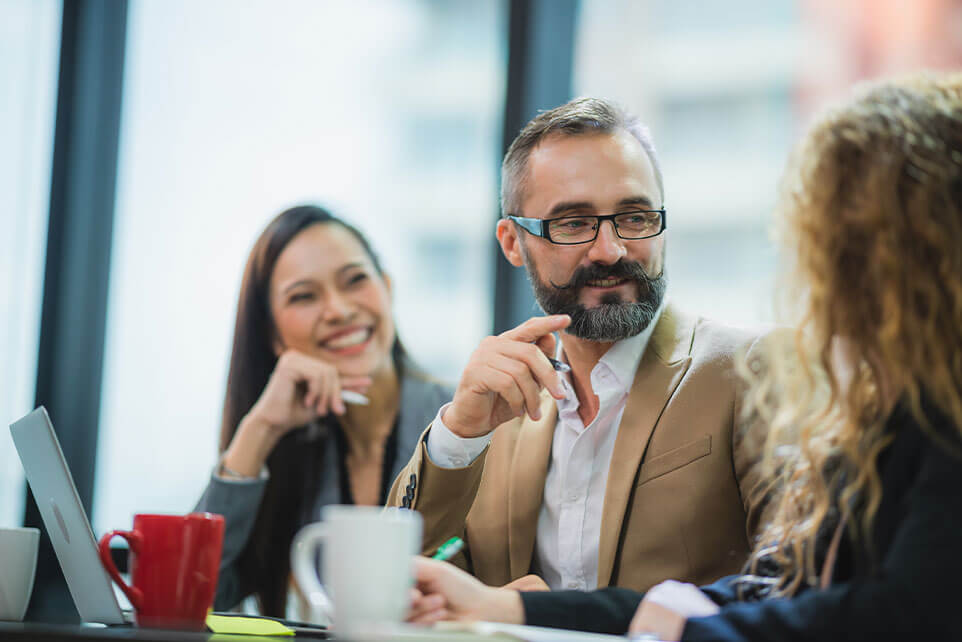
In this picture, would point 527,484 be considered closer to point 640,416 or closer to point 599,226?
point 640,416

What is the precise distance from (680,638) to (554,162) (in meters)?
0.96

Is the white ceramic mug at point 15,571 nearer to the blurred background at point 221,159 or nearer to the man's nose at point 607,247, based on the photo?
the man's nose at point 607,247

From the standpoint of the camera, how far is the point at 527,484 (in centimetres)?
156

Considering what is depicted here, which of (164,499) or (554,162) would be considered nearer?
(554,162)

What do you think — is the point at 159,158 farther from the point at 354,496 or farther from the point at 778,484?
the point at 778,484

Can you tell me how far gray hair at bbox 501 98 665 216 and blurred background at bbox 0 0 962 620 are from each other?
74 centimetres

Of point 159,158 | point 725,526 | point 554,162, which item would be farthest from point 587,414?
point 159,158

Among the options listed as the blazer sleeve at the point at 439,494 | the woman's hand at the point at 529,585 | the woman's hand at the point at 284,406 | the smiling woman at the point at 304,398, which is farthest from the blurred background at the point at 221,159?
the woman's hand at the point at 529,585

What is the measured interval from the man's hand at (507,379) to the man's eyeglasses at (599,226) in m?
0.23

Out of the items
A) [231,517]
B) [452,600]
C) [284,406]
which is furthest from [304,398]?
[452,600]

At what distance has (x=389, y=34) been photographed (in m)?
2.64

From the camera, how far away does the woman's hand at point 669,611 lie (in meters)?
0.88

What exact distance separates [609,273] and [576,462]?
323mm

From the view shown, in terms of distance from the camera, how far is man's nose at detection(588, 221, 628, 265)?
154 centimetres
